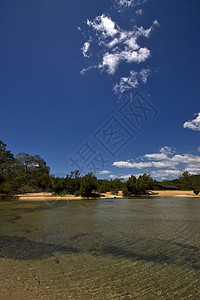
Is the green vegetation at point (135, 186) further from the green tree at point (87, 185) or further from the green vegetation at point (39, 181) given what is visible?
the green tree at point (87, 185)

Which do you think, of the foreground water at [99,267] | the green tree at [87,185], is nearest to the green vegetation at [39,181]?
the green tree at [87,185]

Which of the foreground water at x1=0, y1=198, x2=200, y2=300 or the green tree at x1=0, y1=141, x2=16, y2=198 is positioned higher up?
the green tree at x1=0, y1=141, x2=16, y2=198

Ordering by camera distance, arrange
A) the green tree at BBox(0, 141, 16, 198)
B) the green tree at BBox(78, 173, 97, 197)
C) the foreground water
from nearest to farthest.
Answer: the foreground water
the green tree at BBox(0, 141, 16, 198)
the green tree at BBox(78, 173, 97, 197)

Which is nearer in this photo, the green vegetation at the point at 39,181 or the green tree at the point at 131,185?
the green vegetation at the point at 39,181

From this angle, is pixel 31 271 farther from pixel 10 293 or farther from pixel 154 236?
pixel 154 236

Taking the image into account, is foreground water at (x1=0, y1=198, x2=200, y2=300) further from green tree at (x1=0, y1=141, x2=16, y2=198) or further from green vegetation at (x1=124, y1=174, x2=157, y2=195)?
green vegetation at (x1=124, y1=174, x2=157, y2=195)

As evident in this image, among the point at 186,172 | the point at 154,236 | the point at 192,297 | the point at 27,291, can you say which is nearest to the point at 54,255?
the point at 27,291

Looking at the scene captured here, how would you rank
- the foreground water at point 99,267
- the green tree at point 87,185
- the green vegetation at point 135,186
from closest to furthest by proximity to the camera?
the foreground water at point 99,267 → the green tree at point 87,185 → the green vegetation at point 135,186

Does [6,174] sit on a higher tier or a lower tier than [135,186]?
higher

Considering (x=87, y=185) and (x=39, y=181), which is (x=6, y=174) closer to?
(x=39, y=181)

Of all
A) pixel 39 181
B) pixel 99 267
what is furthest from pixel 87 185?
pixel 99 267

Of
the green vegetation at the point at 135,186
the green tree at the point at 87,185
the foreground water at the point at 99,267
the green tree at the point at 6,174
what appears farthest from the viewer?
the green vegetation at the point at 135,186

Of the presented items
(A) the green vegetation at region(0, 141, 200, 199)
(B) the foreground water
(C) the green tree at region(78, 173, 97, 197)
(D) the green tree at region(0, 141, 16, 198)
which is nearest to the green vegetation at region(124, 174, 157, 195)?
(A) the green vegetation at region(0, 141, 200, 199)

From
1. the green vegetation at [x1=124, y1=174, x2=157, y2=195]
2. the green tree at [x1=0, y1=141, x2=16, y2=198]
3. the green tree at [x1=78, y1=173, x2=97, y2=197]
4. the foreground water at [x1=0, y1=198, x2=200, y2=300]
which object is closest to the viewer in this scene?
the foreground water at [x1=0, y1=198, x2=200, y2=300]
